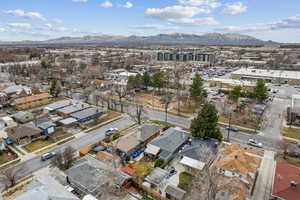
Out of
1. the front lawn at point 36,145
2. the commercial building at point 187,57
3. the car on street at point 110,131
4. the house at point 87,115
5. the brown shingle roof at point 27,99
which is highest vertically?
the commercial building at point 187,57

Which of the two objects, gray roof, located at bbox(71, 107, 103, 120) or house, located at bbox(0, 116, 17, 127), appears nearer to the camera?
house, located at bbox(0, 116, 17, 127)

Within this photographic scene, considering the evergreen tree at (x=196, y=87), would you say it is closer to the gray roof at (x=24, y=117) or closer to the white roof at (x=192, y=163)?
the white roof at (x=192, y=163)

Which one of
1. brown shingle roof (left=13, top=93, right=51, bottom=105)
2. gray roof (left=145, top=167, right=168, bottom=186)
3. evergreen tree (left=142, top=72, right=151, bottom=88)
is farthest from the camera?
evergreen tree (left=142, top=72, right=151, bottom=88)

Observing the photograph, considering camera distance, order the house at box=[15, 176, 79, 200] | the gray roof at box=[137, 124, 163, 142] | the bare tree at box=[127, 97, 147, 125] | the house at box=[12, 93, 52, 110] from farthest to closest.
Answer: the house at box=[12, 93, 52, 110] < the bare tree at box=[127, 97, 147, 125] < the gray roof at box=[137, 124, 163, 142] < the house at box=[15, 176, 79, 200]

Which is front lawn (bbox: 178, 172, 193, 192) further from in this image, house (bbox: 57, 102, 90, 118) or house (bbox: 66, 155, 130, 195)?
house (bbox: 57, 102, 90, 118)

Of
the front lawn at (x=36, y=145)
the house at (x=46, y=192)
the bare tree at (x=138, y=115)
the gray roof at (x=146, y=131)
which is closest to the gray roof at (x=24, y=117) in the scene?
the front lawn at (x=36, y=145)

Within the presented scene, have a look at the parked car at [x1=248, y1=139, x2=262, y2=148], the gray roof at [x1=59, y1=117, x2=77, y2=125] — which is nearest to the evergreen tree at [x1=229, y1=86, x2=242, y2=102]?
the parked car at [x1=248, y1=139, x2=262, y2=148]

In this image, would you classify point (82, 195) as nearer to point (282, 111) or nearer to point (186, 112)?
point (186, 112)

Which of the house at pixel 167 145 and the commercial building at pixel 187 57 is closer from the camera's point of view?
the house at pixel 167 145
